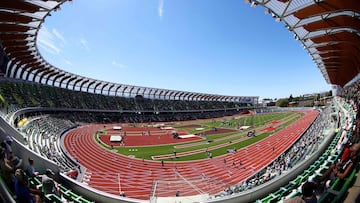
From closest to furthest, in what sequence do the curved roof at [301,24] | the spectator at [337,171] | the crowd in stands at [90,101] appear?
the spectator at [337,171]
the curved roof at [301,24]
the crowd in stands at [90,101]

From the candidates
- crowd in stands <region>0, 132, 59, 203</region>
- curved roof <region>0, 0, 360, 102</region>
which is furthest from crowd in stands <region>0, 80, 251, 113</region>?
crowd in stands <region>0, 132, 59, 203</region>

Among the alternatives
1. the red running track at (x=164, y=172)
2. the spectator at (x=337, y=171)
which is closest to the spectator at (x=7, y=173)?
the spectator at (x=337, y=171)

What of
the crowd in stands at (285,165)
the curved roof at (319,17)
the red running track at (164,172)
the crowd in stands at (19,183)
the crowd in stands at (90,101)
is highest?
the curved roof at (319,17)

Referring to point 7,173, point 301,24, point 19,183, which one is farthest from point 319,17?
point 7,173

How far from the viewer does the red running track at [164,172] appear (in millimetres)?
14414

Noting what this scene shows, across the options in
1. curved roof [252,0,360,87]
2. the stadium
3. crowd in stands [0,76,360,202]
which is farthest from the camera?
curved roof [252,0,360,87]

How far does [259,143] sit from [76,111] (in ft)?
136

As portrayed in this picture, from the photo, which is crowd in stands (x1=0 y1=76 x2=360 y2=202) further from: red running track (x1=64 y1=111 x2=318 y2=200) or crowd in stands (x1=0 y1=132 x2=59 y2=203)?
red running track (x1=64 y1=111 x2=318 y2=200)

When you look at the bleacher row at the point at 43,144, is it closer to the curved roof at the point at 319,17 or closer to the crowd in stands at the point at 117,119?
the crowd in stands at the point at 117,119

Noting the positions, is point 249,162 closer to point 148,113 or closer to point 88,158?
point 88,158

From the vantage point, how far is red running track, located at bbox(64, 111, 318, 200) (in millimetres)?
14414

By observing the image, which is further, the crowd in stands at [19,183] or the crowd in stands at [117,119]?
the crowd in stands at [117,119]

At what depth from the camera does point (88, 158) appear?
66.9ft

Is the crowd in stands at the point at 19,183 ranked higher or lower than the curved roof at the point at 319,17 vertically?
lower
